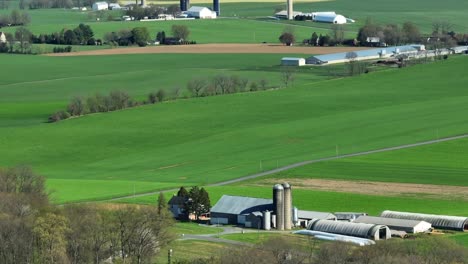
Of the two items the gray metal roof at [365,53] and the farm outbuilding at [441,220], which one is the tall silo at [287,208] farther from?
the gray metal roof at [365,53]

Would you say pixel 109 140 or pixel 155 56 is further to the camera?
pixel 155 56

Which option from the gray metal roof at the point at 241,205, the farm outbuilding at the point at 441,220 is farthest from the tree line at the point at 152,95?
the farm outbuilding at the point at 441,220

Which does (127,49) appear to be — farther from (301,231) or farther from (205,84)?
(301,231)

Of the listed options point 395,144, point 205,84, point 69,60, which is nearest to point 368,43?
point 69,60

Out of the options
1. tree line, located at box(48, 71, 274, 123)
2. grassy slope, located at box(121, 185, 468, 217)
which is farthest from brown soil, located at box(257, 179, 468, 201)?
tree line, located at box(48, 71, 274, 123)

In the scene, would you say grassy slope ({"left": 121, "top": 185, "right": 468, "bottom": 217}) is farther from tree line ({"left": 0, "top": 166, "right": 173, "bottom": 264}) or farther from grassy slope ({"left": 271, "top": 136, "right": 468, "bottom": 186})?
tree line ({"left": 0, "top": 166, "right": 173, "bottom": 264})

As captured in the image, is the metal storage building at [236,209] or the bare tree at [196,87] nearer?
the metal storage building at [236,209]

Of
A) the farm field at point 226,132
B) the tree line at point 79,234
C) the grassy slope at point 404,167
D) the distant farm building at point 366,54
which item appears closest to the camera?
the tree line at point 79,234

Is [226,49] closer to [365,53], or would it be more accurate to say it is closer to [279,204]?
[365,53]
